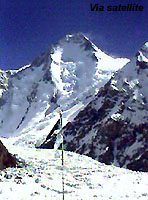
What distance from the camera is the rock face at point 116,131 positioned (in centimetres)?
15725

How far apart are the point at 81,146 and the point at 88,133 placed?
1207 centimetres

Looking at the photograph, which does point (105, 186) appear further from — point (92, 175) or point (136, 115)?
point (136, 115)

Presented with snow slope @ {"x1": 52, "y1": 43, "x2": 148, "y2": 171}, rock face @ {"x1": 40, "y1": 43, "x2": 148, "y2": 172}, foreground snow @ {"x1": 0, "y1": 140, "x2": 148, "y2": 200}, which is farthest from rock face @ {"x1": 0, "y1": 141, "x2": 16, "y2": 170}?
rock face @ {"x1": 40, "y1": 43, "x2": 148, "y2": 172}

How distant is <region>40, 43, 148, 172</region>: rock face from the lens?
157m

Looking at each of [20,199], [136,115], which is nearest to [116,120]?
[136,115]

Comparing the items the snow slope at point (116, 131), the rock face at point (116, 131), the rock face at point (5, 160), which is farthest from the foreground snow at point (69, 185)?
the rock face at point (116, 131)

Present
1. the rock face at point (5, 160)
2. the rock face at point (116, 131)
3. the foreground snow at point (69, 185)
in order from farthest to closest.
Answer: the rock face at point (116, 131), the rock face at point (5, 160), the foreground snow at point (69, 185)

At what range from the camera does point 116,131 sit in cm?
17362

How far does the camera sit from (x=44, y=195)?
18.8m

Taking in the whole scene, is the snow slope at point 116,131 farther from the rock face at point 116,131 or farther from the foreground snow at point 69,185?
the foreground snow at point 69,185

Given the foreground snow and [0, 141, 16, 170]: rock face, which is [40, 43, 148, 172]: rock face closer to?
the foreground snow

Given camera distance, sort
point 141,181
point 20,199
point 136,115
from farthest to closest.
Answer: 1. point 136,115
2. point 141,181
3. point 20,199

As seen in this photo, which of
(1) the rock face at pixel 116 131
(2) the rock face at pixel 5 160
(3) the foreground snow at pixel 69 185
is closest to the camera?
(3) the foreground snow at pixel 69 185

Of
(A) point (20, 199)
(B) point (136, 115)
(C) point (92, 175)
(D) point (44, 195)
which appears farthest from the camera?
(B) point (136, 115)
